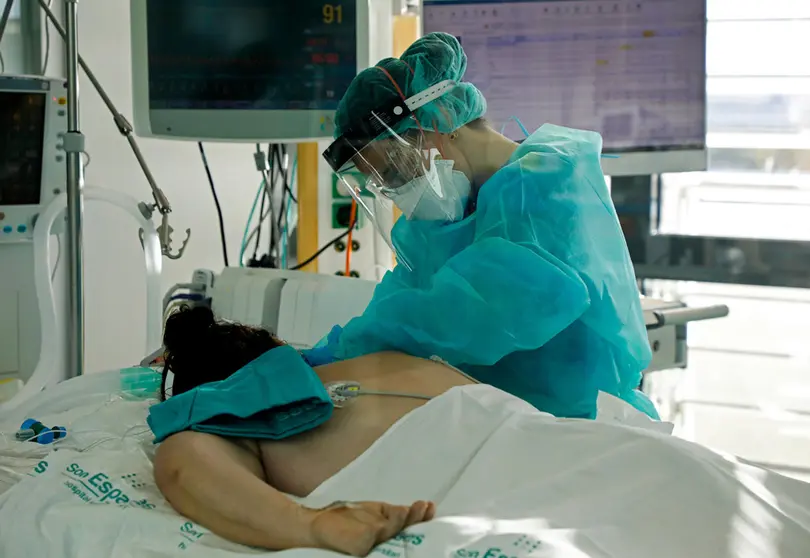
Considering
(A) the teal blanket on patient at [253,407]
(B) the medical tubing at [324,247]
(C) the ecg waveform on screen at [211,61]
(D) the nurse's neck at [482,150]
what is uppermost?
(C) the ecg waveform on screen at [211,61]

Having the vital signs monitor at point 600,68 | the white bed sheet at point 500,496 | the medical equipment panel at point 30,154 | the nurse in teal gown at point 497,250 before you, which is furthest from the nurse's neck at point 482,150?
the medical equipment panel at point 30,154

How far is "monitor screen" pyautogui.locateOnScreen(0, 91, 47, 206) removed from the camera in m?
2.17

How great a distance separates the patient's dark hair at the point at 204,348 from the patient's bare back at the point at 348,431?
0.16m

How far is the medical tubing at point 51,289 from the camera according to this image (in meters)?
1.96

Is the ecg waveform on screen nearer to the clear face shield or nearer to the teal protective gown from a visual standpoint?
the clear face shield

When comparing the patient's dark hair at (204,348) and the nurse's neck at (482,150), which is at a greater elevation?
the nurse's neck at (482,150)

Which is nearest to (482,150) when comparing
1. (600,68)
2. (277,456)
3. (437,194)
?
(437,194)

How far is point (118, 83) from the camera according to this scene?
272cm

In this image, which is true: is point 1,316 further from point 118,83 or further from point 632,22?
point 632,22

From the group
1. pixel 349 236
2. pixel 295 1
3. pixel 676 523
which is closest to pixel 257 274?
pixel 349 236

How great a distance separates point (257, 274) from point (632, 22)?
1225 mm

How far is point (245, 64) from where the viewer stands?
218 cm

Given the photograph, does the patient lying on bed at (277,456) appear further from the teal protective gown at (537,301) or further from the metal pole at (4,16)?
the metal pole at (4,16)

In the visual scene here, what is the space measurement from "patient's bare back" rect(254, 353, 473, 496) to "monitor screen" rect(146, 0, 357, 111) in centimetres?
103
